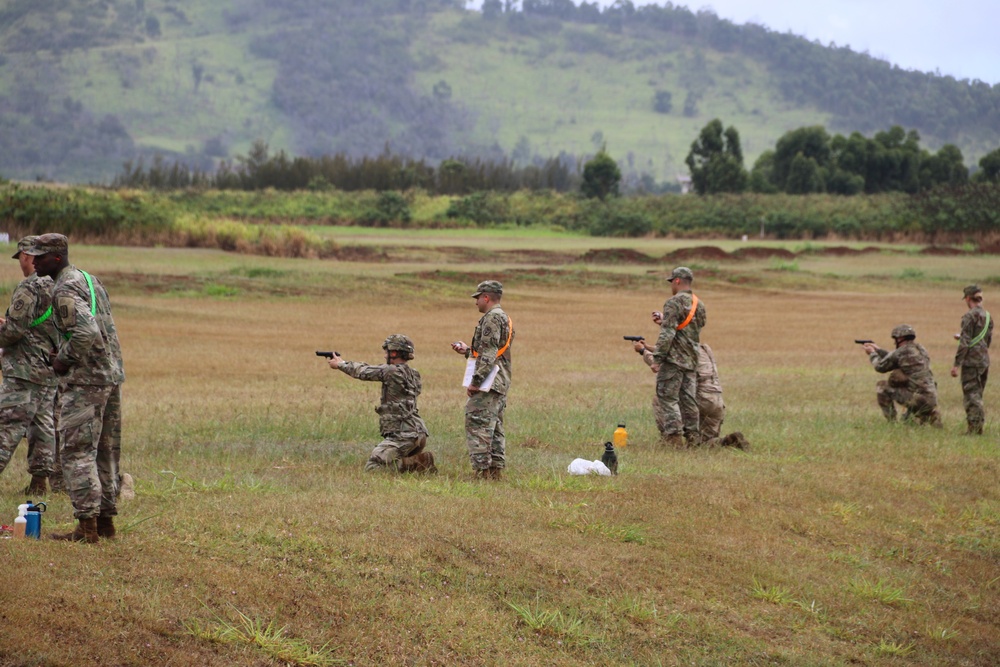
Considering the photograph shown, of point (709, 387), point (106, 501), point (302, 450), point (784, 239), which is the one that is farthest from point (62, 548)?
point (784, 239)

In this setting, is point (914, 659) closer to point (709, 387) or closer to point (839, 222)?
point (709, 387)

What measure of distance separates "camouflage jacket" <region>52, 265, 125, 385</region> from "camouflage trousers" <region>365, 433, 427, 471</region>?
13.7 ft

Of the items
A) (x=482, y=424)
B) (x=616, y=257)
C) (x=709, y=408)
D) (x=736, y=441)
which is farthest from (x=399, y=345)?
(x=616, y=257)

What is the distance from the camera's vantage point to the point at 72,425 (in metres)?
8.40

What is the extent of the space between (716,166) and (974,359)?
81299mm

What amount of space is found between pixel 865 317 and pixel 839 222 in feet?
139

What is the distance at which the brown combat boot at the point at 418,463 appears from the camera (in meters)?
12.3

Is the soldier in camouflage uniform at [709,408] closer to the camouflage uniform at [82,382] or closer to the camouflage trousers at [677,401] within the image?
the camouflage trousers at [677,401]

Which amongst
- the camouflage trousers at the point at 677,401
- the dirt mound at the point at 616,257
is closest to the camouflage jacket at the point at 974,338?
the camouflage trousers at the point at 677,401

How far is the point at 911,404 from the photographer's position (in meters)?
17.2

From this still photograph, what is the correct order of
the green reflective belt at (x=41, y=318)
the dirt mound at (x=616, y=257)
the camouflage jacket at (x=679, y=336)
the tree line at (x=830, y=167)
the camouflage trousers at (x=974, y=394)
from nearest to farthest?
the green reflective belt at (x=41, y=318) < the camouflage jacket at (x=679, y=336) < the camouflage trousers at (x=974, y=394) < the dirt mound at (x=616, y=257) < the tree line at (x=830, y=167)

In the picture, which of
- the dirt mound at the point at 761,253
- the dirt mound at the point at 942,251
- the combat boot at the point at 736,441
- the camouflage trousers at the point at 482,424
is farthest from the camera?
the dirt mound at the point at 942,251

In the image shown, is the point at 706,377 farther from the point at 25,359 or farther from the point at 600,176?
the point at 600,176

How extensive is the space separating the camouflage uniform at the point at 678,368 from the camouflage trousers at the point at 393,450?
146 inches
